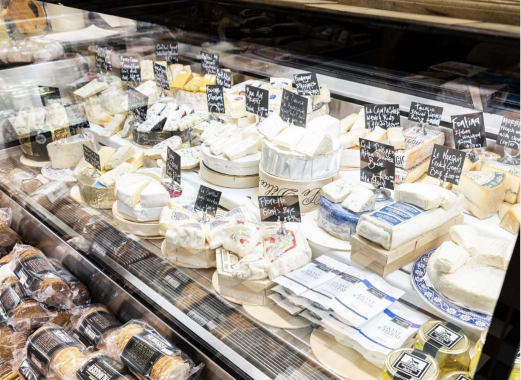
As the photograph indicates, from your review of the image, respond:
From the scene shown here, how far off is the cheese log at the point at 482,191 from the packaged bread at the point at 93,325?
1543 millimetres

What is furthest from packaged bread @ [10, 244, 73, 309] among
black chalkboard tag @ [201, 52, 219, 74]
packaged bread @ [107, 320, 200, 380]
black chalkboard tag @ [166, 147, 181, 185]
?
black chalkboard tag @ [201, 52, 219, 74]

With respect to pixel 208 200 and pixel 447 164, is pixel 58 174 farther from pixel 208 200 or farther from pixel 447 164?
pixel 447 164

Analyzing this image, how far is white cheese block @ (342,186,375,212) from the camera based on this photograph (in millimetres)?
1818

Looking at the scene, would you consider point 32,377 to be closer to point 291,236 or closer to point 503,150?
point 291,236

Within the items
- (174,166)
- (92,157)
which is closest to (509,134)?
(174,166)

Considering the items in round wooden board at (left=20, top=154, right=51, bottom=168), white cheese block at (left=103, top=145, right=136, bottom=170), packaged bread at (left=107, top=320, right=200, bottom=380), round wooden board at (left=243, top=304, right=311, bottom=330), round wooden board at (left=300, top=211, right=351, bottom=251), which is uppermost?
round wooden board at (left=300, top=211, right=351, bottom=251)

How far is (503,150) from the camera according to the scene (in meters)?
2.24

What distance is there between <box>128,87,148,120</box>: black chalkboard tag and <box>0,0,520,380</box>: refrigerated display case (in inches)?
0.7

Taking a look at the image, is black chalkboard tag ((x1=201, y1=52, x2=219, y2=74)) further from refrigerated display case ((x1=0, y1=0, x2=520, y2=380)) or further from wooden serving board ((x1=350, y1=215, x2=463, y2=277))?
wooden serving board ((x1=350, y1=215, x2=463, y2=277))

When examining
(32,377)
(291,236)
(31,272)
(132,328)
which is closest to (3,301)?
(31,272)

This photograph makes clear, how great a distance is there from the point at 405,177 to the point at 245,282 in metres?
0.95

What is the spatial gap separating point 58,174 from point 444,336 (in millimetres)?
2209

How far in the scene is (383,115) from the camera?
2471 millimetres

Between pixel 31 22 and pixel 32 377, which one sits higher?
pixel 31 22
